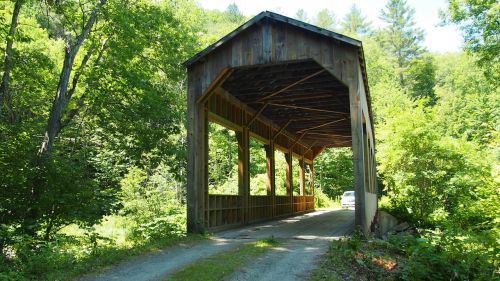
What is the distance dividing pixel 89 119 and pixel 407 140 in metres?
14.2

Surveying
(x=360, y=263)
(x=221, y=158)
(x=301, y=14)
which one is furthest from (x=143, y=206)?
(x=301, y=14)

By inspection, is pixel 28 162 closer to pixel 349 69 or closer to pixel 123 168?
pixel 349 69

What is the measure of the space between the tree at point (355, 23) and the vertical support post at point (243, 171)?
175 ft

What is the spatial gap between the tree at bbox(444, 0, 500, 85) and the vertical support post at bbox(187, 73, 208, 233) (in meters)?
12.5

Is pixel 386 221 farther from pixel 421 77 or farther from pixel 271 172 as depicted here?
pixel 421 77

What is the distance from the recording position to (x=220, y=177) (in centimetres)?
3095

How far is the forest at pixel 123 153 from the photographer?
26.8 feet

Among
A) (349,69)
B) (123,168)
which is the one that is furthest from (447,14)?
(123,168)

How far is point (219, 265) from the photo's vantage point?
23.2ft

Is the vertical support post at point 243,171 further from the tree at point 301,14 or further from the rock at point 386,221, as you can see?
the tree at point 301,14

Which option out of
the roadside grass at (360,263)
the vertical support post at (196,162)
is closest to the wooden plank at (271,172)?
the vertical support post at (196,162)

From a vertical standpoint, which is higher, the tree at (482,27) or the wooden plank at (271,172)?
the tree at (482,27)

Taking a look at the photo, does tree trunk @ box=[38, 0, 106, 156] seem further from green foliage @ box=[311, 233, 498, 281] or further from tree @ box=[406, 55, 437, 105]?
tree @ box=[406, 55, 437, 105]

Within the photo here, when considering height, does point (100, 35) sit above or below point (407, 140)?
above
